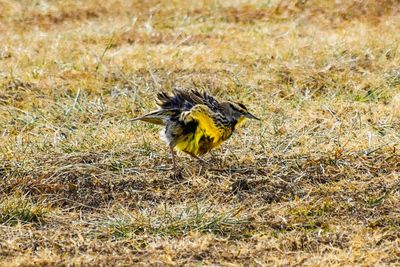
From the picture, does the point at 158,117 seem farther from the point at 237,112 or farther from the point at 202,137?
the point at 237,112

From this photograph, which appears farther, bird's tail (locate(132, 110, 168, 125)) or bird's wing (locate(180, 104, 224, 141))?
bird's tail (locate(132, 110, 168, 125))

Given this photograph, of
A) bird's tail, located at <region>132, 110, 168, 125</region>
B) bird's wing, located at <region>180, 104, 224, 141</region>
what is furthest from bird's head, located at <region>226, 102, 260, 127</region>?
bird's tail, located at <region>132, 110, 168, 125</region>

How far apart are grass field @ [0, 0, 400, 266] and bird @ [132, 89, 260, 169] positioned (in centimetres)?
17

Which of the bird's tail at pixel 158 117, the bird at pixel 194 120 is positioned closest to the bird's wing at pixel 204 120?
the bird at pixel 194 120

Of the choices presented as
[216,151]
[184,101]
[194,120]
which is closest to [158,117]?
[184,101]

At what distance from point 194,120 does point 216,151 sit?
1.68ft

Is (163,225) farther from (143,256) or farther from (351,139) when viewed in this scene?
(351,139)

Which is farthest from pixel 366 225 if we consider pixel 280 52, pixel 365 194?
pixel 280 52

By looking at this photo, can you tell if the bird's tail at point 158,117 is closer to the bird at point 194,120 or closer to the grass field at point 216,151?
the bird at point 194,120

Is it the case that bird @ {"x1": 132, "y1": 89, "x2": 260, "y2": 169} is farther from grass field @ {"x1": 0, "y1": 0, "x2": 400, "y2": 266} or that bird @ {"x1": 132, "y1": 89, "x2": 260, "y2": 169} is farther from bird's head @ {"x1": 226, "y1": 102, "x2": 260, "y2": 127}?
grass field @ {"x1": 0, "y1": 0, "x2": 400, "y2": 266}

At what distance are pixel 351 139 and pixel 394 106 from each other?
0.86 metres

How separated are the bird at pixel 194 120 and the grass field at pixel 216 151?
171 mm

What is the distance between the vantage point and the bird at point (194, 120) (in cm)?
623

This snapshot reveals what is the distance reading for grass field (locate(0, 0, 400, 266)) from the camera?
5.20 metres
